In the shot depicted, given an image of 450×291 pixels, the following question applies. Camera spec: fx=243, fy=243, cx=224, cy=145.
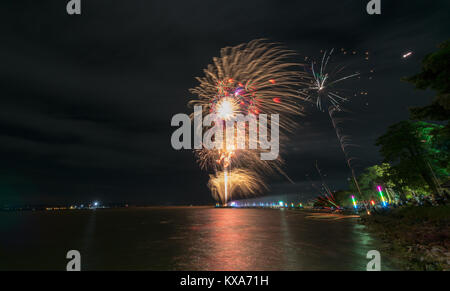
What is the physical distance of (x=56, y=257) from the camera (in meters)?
16.1

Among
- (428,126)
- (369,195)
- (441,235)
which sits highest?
(428,126)

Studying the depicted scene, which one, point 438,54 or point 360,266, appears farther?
point 438,54

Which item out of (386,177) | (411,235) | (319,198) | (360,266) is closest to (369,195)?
(386,177)

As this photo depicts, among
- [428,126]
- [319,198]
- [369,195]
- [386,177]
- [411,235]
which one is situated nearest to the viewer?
[411,235]

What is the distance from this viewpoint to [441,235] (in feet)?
54.6
